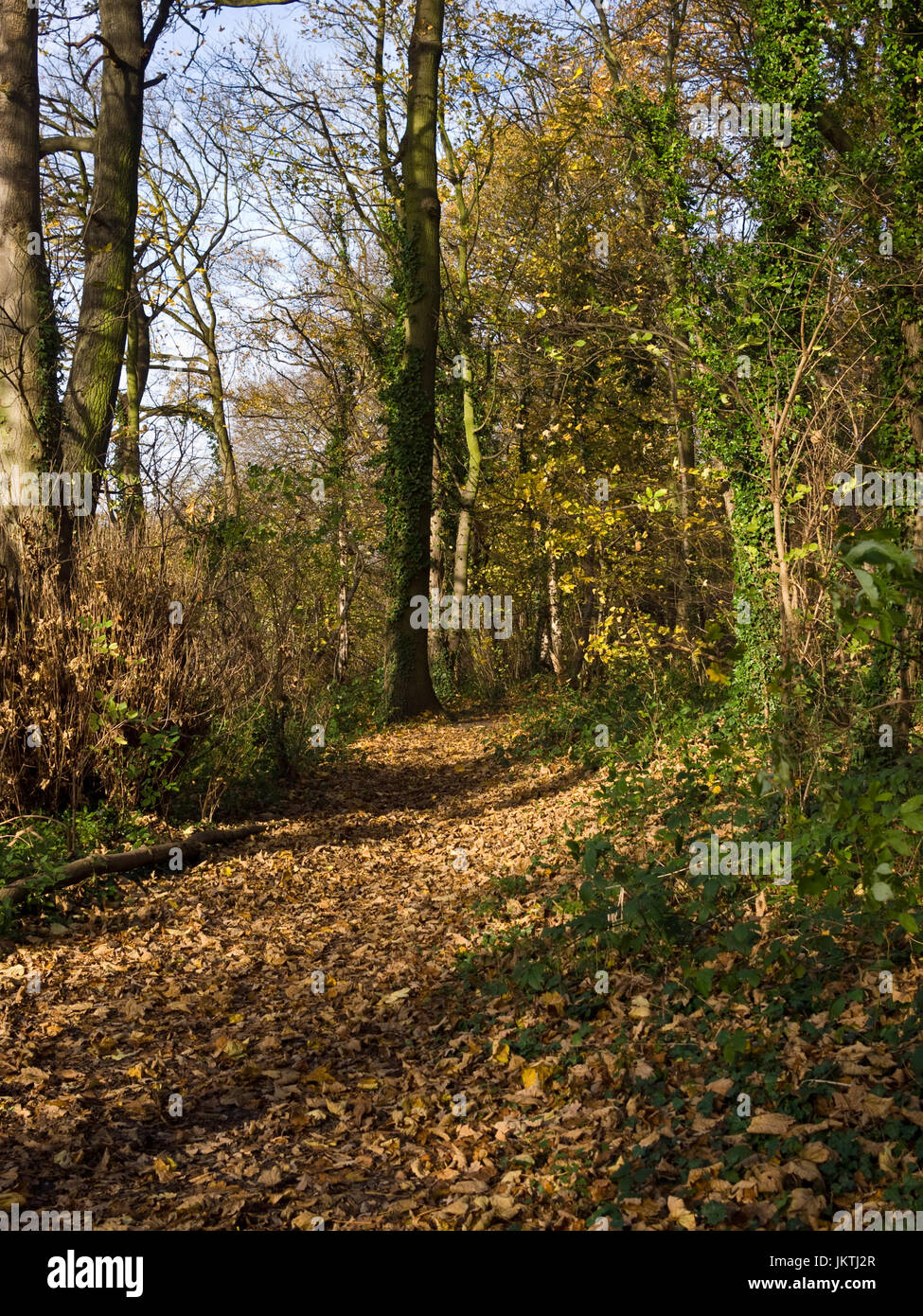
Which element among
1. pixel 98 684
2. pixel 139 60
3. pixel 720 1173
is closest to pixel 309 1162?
pixel 720 1173

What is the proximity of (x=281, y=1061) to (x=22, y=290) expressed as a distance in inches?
292

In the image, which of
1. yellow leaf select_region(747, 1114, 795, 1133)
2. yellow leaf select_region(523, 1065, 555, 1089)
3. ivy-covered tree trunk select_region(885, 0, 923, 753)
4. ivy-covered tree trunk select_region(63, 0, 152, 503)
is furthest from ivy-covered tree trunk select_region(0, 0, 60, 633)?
yellow leaf select_region(747, 1114, 795, 1133)

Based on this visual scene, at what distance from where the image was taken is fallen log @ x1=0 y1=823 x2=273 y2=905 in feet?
22.6

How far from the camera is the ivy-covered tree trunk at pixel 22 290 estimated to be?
9336 millimetres

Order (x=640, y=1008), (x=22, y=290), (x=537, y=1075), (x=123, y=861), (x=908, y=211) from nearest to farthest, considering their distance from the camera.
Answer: (x=537, y=1075) → (x=640, y=1008) → (x=123, y=861) → (x=908, y=211) → (x=22, y=290)

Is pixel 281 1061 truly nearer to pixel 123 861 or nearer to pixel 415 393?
pixel 123 861

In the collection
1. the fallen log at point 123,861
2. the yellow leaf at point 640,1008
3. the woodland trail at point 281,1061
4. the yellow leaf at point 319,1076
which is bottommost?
the yellow leaf at point 319,1076

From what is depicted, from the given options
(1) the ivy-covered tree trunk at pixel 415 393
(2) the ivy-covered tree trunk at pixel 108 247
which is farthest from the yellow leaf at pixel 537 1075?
(1) the ivy-covered tree trunk at pixel 415 393

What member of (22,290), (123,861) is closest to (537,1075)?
(123,861)

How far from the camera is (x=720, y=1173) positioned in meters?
3.82

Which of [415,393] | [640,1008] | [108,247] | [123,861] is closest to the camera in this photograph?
[640,1008]

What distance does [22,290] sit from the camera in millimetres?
9422

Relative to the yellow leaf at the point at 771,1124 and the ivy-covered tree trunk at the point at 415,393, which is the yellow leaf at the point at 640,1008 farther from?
the ivy-covered tree trunk at the point at 415,393

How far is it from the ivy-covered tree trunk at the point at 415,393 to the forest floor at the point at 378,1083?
8919mm
